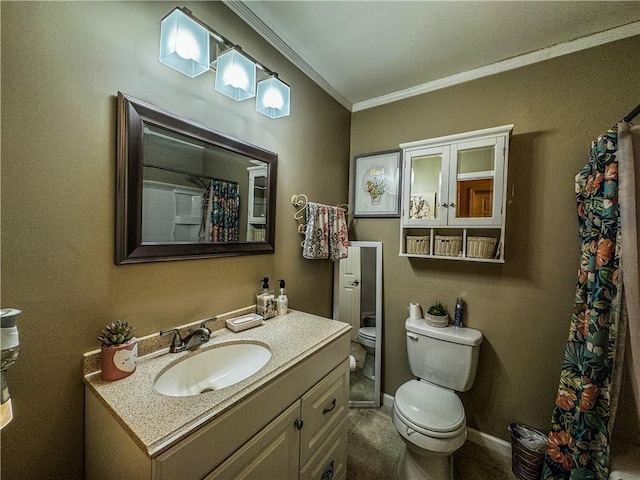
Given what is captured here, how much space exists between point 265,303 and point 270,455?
0.66 meters

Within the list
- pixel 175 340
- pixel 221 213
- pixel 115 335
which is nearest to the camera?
pixel 115 335

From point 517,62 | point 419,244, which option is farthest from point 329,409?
point 517,62

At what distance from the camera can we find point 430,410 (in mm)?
1353

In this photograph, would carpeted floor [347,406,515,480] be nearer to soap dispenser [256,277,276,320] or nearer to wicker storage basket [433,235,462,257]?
soap dispenser [256,277,276,320]

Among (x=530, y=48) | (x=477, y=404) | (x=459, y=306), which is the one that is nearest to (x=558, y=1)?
(x=530, y=48)

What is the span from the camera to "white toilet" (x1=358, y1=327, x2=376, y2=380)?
2035 millimetres

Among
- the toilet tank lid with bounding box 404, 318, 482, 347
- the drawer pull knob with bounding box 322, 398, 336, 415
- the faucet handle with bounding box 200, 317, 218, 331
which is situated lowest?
the drawer pull knob with bounding box 322, 398, 336, 415

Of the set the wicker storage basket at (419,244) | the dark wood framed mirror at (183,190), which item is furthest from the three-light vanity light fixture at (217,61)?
the wicker storage basket at (419,244)

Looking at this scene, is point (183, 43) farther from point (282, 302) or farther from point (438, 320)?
point (438, 320)

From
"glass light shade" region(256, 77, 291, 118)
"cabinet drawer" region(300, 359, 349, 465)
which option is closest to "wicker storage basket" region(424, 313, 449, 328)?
"cabinet drawer" region(300, 359, 349, 465)

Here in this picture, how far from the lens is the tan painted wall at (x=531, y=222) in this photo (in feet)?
4.58

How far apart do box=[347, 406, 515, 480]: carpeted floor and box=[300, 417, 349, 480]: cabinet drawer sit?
0.25m

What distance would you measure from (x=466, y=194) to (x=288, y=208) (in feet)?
3.72

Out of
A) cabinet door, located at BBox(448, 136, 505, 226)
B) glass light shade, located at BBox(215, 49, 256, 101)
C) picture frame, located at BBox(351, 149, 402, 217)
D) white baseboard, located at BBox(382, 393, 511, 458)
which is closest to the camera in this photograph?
glass light shade, located at BBox(215, 49, 256, 101)
